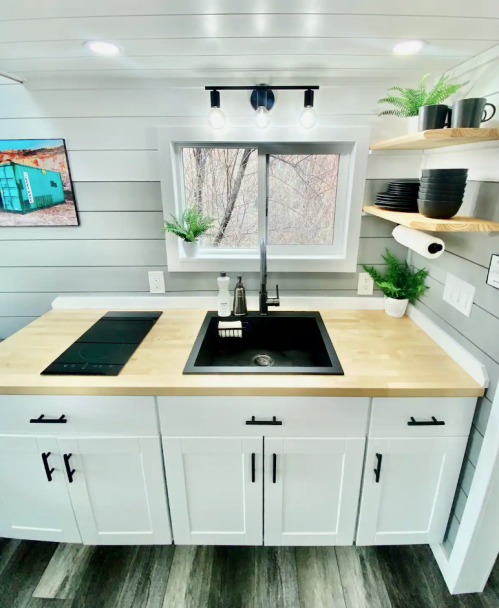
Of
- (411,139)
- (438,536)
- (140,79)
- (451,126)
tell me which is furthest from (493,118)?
(438,536)

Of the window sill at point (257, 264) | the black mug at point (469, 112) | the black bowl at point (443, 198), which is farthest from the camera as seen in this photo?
the window sill at point (257, 264)

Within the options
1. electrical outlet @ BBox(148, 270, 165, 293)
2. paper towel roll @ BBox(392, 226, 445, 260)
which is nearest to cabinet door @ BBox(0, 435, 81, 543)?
electrical outlet @ BBox(148, 270, 165, 293)

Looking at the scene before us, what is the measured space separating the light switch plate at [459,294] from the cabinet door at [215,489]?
3.14 feet

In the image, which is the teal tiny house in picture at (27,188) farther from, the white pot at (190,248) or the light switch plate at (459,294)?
the light switch plate at (459,294)

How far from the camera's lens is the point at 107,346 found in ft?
4.78

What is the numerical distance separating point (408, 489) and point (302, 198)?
142 cm

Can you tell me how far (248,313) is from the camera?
1740 millimetres

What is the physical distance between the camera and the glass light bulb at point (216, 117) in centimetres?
145

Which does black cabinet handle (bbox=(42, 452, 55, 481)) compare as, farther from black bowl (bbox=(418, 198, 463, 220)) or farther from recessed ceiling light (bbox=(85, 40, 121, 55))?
black bowl (bbox=(418, 198, 463, 220))

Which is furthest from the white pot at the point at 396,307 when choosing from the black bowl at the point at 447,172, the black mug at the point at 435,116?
the black mug at the point at 435,116

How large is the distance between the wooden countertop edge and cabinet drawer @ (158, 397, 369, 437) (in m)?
0.03

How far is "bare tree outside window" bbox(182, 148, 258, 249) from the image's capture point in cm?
171

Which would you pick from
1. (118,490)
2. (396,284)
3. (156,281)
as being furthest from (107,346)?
(396,284)

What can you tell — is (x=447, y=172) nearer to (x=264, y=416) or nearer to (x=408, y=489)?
(x=264, y=416)
